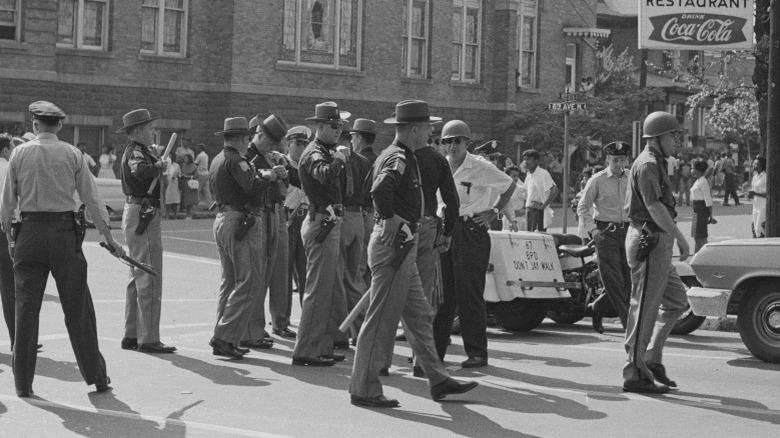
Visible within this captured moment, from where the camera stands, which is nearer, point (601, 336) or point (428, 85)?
point (601, 336)

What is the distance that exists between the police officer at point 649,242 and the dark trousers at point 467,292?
1.45 metres

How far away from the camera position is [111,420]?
337 inches

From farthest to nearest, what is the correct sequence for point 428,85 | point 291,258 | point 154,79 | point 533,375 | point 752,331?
point 428,85
point 154,79
point 291,258
point 752,331
point 533,375

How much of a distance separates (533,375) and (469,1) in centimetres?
3354

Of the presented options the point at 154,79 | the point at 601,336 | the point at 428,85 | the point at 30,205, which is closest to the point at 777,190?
the point at 601,336

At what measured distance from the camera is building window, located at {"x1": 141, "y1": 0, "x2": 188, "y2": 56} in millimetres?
34219

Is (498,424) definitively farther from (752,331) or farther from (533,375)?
(752,331)

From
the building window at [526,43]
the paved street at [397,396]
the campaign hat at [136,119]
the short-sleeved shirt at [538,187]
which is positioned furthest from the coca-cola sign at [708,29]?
the building window at [526,43]

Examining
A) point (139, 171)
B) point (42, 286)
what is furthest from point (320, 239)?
point (42, 286)

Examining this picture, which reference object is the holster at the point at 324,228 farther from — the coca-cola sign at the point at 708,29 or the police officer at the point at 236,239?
the coca-cola sign at the point at 708,29

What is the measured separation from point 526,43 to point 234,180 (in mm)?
34694

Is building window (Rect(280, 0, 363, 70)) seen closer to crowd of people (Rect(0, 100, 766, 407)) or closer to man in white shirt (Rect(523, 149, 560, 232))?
man in white shirt (Rect(523, 149, 560, 232))

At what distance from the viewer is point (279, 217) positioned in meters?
12.5

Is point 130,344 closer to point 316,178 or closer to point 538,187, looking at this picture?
point 316,178
